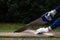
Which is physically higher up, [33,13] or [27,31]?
[33,13]

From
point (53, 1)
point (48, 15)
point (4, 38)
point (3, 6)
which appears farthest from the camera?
point (3, 6)

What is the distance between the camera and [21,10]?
1470 centimetres

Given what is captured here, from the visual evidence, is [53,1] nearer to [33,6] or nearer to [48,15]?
A: [33,6]

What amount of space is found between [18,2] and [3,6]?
3.08 feet

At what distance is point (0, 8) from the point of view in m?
15.2

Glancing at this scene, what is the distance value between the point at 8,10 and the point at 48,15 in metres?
7.72

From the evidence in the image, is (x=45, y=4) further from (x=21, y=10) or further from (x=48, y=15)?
(x=48, y=15)

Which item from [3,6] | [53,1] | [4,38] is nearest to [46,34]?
[4,38]

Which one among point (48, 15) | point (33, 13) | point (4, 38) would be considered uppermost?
point (33, 13)

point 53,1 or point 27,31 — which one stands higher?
point 53,1

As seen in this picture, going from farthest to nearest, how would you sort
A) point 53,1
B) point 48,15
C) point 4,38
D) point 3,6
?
point 3,6
point 53,1
point 48,15
point 4,38

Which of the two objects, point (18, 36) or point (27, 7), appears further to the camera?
point (27, 7)

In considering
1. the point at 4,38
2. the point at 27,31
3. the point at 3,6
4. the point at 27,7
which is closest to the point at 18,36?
the point at 4,38

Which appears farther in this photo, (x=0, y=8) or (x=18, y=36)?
(x=0, y=8)
